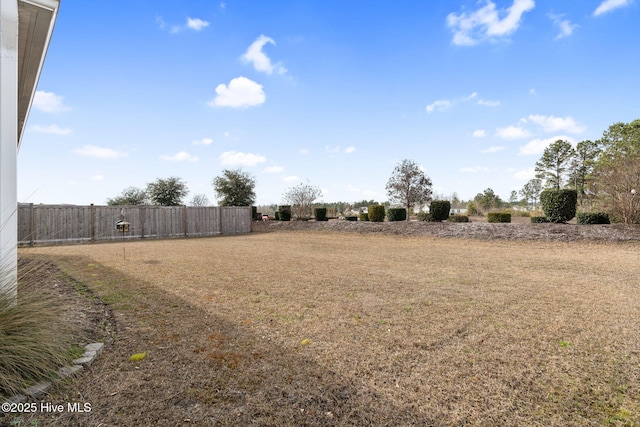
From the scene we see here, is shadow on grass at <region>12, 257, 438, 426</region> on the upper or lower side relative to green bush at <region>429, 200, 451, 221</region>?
lower

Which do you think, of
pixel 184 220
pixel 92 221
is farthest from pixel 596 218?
pixel 92 221

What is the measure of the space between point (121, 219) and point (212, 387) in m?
14.1

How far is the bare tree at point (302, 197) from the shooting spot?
22828 mm

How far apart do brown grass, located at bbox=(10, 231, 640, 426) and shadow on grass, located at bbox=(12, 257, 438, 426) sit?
0.01m

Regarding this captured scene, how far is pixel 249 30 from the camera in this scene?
976 centimetres

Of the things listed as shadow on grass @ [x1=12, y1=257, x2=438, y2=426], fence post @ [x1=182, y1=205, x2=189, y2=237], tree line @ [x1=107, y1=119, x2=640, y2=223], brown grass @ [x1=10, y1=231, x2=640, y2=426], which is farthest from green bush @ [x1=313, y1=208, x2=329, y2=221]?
shadow on grass @ [x1=12, y1=257, x2=438, y2=426]

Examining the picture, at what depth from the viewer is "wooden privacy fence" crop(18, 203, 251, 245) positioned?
11.5 metres

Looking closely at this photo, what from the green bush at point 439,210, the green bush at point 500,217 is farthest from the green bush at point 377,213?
the green bush at point 500,217

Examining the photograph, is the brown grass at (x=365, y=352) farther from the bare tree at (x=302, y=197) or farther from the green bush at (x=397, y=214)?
the bare tree at (x=302, y=197)

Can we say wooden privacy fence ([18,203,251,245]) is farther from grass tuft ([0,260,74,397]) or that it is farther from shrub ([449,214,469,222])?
shrub ([449,214,469,222])

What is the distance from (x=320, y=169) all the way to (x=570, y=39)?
1678cm

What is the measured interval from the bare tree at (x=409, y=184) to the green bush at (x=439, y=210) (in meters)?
5.24

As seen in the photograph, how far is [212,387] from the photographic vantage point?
77.3 inches

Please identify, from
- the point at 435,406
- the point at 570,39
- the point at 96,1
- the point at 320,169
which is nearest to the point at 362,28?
the point at 570,39
